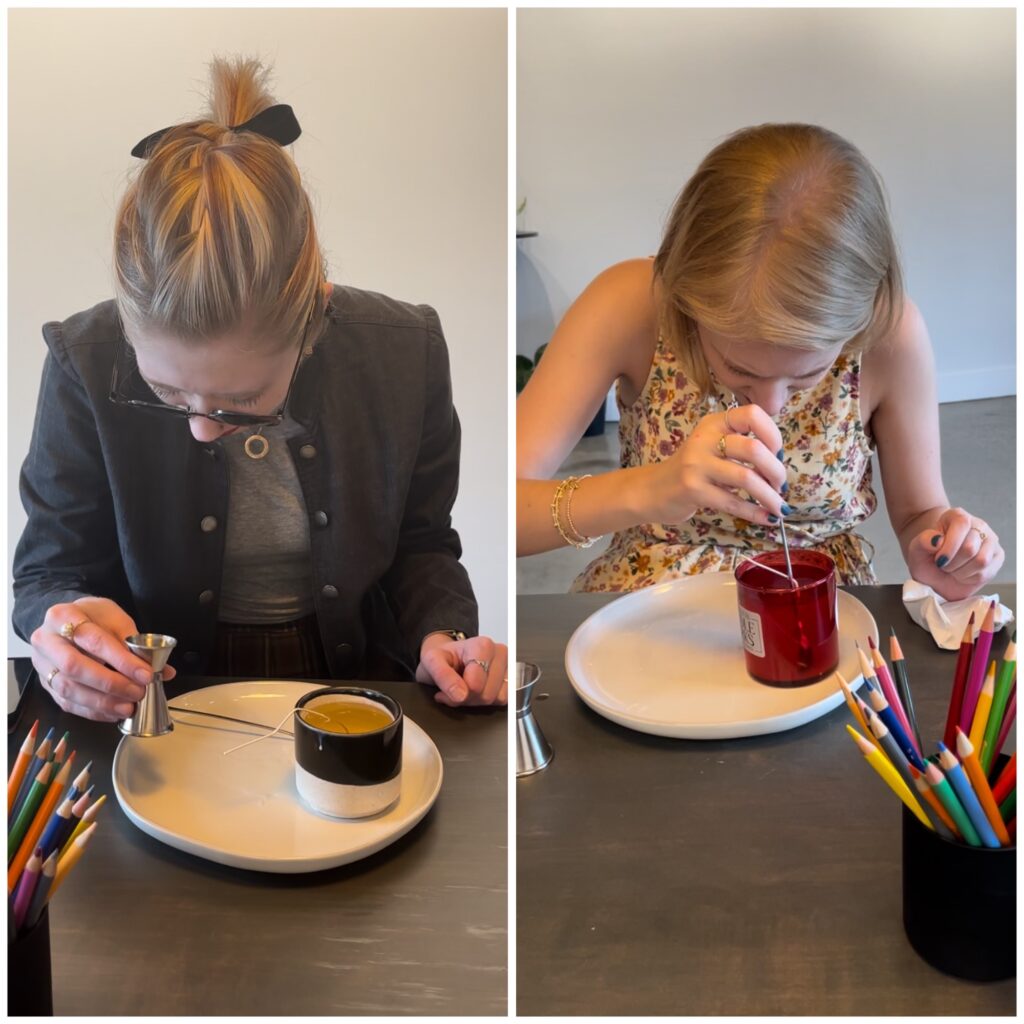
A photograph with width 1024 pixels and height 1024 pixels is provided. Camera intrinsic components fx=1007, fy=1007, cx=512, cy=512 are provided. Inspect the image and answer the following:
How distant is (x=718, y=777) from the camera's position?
25.0 inches

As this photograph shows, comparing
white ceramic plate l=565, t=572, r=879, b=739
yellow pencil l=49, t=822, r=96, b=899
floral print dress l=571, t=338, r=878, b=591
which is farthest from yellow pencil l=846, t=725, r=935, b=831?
floral print dress l=571, t=338, r=878, b=591

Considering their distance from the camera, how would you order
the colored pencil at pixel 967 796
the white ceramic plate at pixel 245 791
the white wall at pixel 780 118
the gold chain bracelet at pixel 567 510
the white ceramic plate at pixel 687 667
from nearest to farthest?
the colored pencil at pixel 967 796 < the white ceramic plate at pixel 245 791 < the white ceramic plate at pixel 687 667 < the white wall at pixel 780 118 < the gold chain bracelet at pixel 567 510

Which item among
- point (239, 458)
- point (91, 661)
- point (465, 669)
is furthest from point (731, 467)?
point (91, 661)

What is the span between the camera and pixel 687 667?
75 centimetres

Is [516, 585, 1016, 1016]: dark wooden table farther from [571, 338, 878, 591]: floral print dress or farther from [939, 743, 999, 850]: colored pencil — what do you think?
[571, 338, 878, 591]: floral print dress

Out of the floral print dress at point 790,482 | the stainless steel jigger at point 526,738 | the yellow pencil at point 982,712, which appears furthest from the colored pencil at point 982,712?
the floral print dress at point 790,482

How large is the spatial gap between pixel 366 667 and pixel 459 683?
64 millimetres

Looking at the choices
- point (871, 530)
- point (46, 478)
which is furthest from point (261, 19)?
point (871, 530)

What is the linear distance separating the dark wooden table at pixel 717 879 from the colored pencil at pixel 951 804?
0.07 meters

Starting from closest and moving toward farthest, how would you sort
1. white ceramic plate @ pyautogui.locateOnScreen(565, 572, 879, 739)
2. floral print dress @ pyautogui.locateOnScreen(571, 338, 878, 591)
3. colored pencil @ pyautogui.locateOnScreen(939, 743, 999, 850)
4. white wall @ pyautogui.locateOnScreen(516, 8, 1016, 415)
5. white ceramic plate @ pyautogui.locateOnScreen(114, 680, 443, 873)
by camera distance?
1. colored pencil @ pyautogui.locateOnScreen(939, 743, 999, 850)
2. white ceramic plate @ pyautogui.locateOnScreen(114, 680, 443, 873)
3. white ceramic plate @ pyautogui.locateOnScreen(565, 572, 879, 739)
4. white wall @ pyautogui.locateOnScreen(516, 8, 1016, 415)
5. floral print dress @ pyautogui.locateOnScreen(571, 338, 878, 591)

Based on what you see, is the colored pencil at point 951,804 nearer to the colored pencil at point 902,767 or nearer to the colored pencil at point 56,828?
the colored pencil at point 902,767

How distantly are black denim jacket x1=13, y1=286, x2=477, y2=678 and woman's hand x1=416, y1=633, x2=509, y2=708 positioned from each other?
0.05 metres

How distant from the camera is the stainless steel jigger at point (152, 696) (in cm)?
62

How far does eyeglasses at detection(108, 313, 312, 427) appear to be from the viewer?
620 mm
